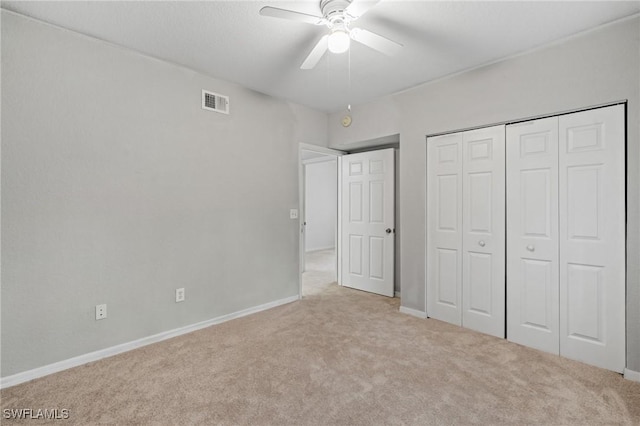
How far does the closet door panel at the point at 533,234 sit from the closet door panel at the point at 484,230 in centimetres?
7

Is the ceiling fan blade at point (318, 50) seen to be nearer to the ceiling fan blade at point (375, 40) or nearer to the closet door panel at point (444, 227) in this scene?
the ceiling fan blade at point (375, 40)

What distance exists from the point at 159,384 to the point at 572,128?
3570 millimetres

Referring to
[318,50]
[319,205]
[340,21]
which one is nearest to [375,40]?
[340,21]

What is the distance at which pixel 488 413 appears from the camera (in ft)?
5.95

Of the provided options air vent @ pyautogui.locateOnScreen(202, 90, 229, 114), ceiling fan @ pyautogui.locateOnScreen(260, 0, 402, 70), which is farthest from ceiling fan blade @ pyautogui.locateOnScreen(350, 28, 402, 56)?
air vent @ pyautogui.locateOnScreen(202, 90, 229, 114)

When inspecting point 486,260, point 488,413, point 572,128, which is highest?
point 572,128

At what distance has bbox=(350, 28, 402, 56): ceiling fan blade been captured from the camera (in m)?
1.97

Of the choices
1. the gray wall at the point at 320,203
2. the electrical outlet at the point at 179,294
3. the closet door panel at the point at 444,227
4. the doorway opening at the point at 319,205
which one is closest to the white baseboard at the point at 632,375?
the closet door panel at the point at 444,227

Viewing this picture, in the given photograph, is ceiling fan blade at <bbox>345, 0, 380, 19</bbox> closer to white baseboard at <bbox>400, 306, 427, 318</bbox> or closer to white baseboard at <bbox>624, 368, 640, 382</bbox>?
white baseboard at <bbox>400, 306, 427, 318</bbox>

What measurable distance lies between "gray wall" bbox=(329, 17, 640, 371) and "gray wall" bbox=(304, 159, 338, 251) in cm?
448

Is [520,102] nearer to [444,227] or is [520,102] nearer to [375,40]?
[444,227]

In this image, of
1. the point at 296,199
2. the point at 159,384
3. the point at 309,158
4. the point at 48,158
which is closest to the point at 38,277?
the point at 48,158

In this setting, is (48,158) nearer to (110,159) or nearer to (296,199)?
(110,159)

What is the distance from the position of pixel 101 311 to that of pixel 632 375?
392 centimetres
